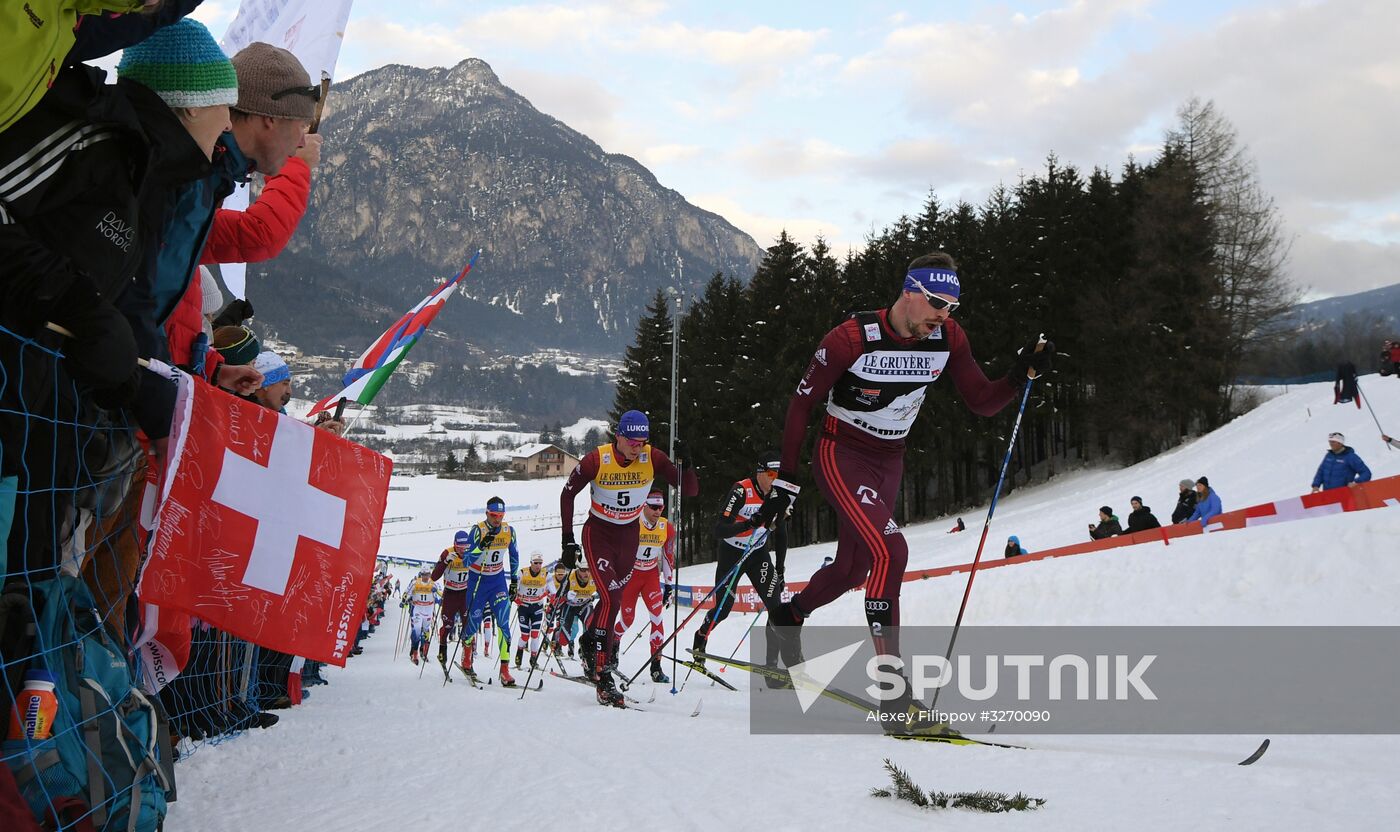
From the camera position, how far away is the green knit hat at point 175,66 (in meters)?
2.40

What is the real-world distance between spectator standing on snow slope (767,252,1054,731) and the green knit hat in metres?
3.04

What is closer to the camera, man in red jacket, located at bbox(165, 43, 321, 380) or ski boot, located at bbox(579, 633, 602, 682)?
man in red jacket, located at bbox(165, 43, 321, 380)

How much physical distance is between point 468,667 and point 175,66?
10519mm

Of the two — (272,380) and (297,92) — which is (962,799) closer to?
(297,92)

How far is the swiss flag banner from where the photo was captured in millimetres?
2656

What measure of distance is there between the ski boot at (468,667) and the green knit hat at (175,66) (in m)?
9.71

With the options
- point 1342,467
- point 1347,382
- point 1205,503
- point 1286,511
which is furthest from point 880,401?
point 1347,382

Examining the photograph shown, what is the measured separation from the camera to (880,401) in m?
4.90

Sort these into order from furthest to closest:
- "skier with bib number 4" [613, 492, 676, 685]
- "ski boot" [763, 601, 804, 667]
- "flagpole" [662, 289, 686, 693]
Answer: "skier with bib number 4" [613, 492, 676, 685] < "flagpole" [662, 289, 686, 693] < "ski boot" [763, 601, 804, 667]

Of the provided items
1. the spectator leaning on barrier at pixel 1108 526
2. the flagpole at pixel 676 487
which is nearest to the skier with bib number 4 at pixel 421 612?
the flagpole at pixel 676 487

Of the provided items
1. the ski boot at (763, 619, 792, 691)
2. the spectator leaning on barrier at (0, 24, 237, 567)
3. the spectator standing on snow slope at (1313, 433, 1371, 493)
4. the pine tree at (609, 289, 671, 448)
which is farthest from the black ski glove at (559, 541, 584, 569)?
the pine tree at (609, 289, 671, 448)

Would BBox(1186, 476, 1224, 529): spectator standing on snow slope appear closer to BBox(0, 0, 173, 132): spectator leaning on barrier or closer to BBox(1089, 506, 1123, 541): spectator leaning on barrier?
BBox(1089, 506, 1123, 541): spectator leaning on barrier

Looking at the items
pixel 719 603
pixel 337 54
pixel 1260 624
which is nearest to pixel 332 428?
pixel 337 54

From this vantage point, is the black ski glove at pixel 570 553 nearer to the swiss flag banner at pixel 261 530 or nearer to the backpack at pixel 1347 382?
the swiss flag banner at pixel 261 530
